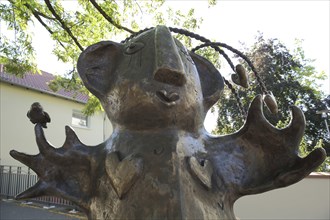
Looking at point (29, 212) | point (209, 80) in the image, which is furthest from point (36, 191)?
point (29, 212)

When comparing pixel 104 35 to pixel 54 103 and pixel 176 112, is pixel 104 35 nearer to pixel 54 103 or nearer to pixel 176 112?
pixel 176 112

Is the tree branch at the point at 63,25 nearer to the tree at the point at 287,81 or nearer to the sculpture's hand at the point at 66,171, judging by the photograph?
the sculpture's hand at the point at 66,171

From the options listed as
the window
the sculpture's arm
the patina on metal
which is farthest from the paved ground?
the sculpture's arm

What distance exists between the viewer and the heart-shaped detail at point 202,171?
1.01 m

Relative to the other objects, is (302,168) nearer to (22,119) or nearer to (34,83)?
(22,119)

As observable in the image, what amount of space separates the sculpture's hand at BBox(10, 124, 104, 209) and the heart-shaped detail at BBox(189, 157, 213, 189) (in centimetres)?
35

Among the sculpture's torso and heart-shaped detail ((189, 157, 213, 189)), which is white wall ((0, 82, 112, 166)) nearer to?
the sculpture's torso

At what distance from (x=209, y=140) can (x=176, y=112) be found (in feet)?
0.61

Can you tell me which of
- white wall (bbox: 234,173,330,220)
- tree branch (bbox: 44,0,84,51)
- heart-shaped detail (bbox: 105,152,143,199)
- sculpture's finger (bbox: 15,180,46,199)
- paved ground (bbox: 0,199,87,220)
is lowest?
paved ground (bbox: 0,199,87,220)

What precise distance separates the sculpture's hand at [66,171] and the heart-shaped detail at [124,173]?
0.12 metres

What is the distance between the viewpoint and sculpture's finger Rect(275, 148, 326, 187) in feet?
3.39

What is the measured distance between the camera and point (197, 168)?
103cm

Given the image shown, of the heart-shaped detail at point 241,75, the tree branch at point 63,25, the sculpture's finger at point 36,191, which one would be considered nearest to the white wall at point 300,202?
the tree branch at point 63,25

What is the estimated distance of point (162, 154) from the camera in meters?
1.04
